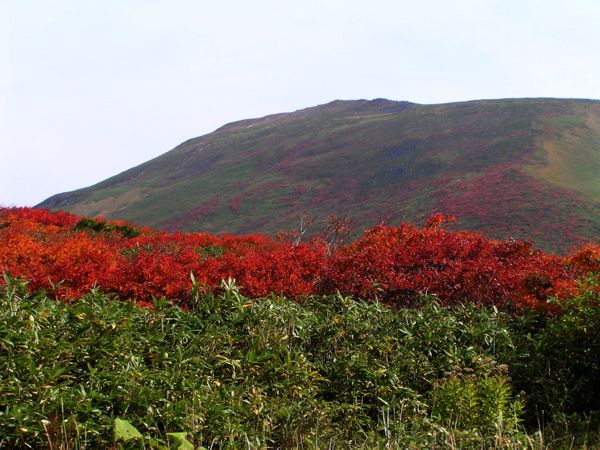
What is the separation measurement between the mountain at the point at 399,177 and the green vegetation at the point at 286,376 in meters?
23.7

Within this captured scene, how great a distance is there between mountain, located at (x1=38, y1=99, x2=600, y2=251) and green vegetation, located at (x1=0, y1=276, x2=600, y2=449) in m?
23.7

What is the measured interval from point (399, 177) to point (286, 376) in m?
46.4

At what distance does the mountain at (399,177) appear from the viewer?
36.2 meters

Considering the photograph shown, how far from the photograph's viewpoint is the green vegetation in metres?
4.25

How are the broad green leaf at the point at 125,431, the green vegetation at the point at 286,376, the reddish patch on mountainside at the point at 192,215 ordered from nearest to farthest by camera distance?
the broad green leaf at the point at 125,431, the green vegetation at the point at 286,376, the reddish patch on mountainside at the point at 192,215

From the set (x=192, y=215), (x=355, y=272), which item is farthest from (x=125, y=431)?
(x=192, y=215)

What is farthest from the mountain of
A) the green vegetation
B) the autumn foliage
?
the green vegetation

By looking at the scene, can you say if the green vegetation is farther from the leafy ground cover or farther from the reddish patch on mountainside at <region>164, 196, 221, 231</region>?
the reddish patch on mountainside at <region>164, 196, 221, 231</region>

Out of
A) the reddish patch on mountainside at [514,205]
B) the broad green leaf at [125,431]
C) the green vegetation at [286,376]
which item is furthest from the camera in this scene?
the reddish patch on mountainside at [514,205]

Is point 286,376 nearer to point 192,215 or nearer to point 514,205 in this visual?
point 514,205

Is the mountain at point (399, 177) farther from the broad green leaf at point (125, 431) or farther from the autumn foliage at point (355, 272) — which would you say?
the broad green leaf at point (125, 431)

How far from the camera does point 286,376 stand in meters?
5.29

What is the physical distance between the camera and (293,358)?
5.66 m

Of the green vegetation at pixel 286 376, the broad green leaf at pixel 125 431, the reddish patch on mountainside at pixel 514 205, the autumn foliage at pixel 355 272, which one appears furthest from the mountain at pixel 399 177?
the broad green leaf at pixel 125 431
